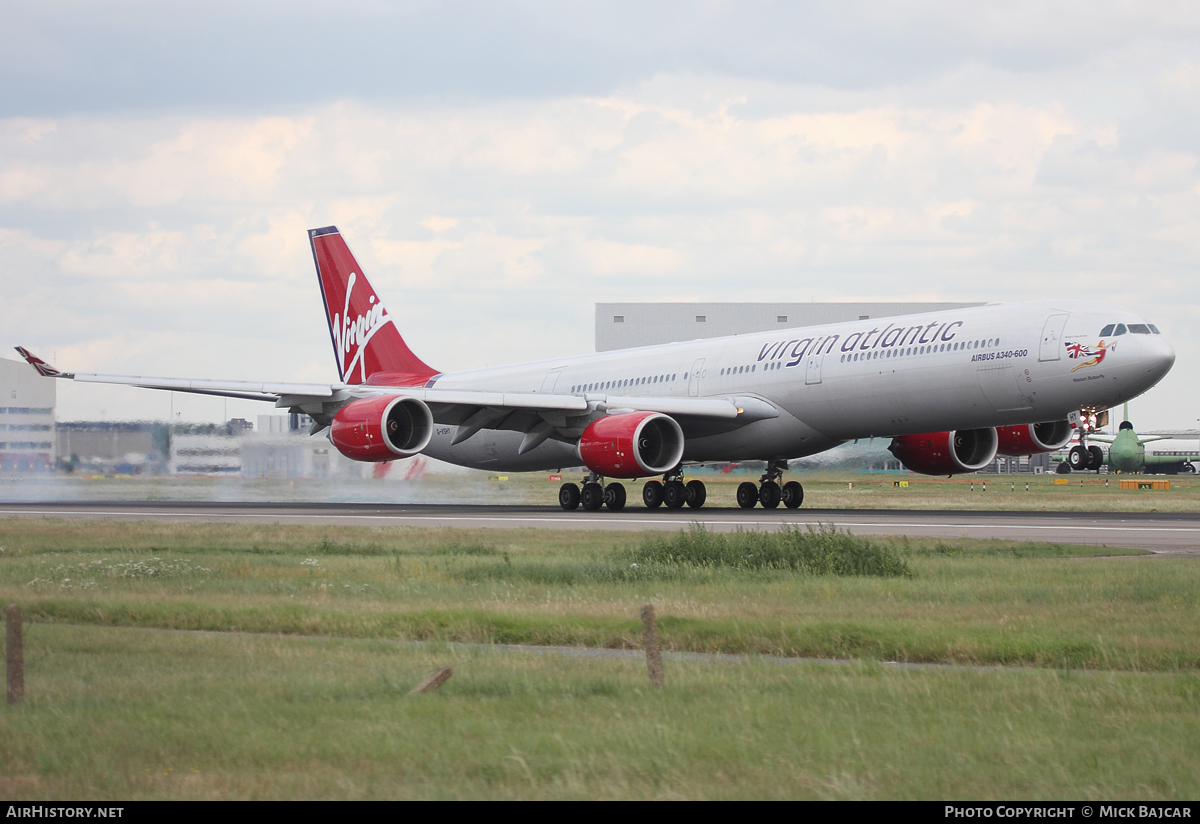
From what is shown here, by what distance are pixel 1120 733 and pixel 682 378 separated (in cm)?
2850

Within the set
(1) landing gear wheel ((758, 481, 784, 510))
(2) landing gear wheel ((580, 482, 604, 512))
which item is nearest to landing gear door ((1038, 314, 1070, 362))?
(1) landing gear wheel ((758, 481, 784, 510))

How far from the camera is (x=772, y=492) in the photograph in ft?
114

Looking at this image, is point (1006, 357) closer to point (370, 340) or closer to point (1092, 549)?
point (1092, 549)

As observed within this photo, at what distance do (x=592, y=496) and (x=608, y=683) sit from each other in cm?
2510

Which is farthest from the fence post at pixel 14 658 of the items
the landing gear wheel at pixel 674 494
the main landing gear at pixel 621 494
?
the landing gear wheel at pixel 674 494

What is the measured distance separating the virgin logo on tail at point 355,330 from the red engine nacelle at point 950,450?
18613 millimetres

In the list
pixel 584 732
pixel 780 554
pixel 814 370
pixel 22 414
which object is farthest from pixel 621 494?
pixel 584 732

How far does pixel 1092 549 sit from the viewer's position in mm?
19125

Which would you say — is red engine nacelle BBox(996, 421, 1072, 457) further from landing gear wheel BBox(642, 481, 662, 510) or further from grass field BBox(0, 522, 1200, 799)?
grass field BBox(0, 522, 1200, 799)

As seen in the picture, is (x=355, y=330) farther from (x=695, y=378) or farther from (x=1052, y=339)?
(x=1052, y=339)

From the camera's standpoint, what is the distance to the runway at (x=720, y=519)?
22859 millimetres

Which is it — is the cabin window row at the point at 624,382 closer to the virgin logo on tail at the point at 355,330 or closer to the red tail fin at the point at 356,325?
the red tail fin at the point at 356,325

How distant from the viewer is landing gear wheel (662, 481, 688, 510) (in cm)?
3459
